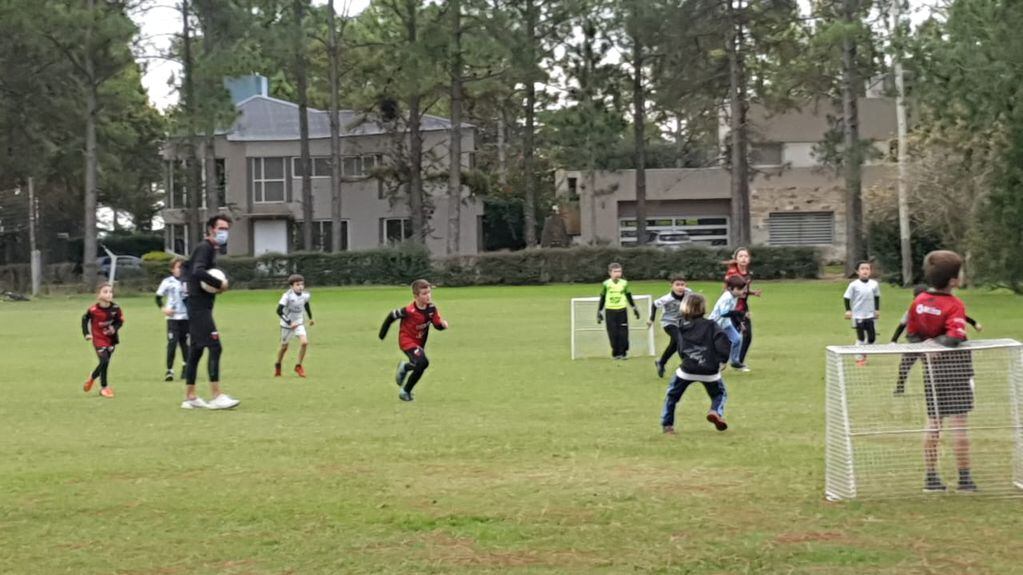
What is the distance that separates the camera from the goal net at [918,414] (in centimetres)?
838

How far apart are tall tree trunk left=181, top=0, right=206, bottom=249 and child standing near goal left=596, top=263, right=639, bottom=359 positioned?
40.6 metres

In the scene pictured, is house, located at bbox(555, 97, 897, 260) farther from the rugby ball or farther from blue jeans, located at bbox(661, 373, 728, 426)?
blue jeans, located at bbox(661, 373, 728, 426)

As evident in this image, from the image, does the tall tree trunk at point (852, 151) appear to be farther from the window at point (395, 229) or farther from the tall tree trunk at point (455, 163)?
the window at point (395, 229)

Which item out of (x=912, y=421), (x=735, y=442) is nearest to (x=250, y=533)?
(x=912, y=421)

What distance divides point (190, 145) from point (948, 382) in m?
62.9

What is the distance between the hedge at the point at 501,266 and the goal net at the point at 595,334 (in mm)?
31272

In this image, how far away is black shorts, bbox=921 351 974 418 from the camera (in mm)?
8398

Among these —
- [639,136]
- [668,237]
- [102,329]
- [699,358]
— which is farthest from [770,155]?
[699,358]

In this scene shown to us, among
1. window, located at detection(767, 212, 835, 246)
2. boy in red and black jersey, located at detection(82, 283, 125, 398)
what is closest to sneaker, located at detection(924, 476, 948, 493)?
boy in red and black jersey, located at detection(82, 283, 125, 398)

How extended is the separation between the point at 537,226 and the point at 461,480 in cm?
6760

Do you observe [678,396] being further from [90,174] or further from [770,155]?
[770,155]

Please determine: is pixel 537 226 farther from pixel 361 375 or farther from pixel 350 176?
pixel 361 375

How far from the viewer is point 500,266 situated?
56.6m

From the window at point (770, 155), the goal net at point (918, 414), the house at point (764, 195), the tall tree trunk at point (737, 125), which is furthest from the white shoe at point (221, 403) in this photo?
the window at point (770, 155)
